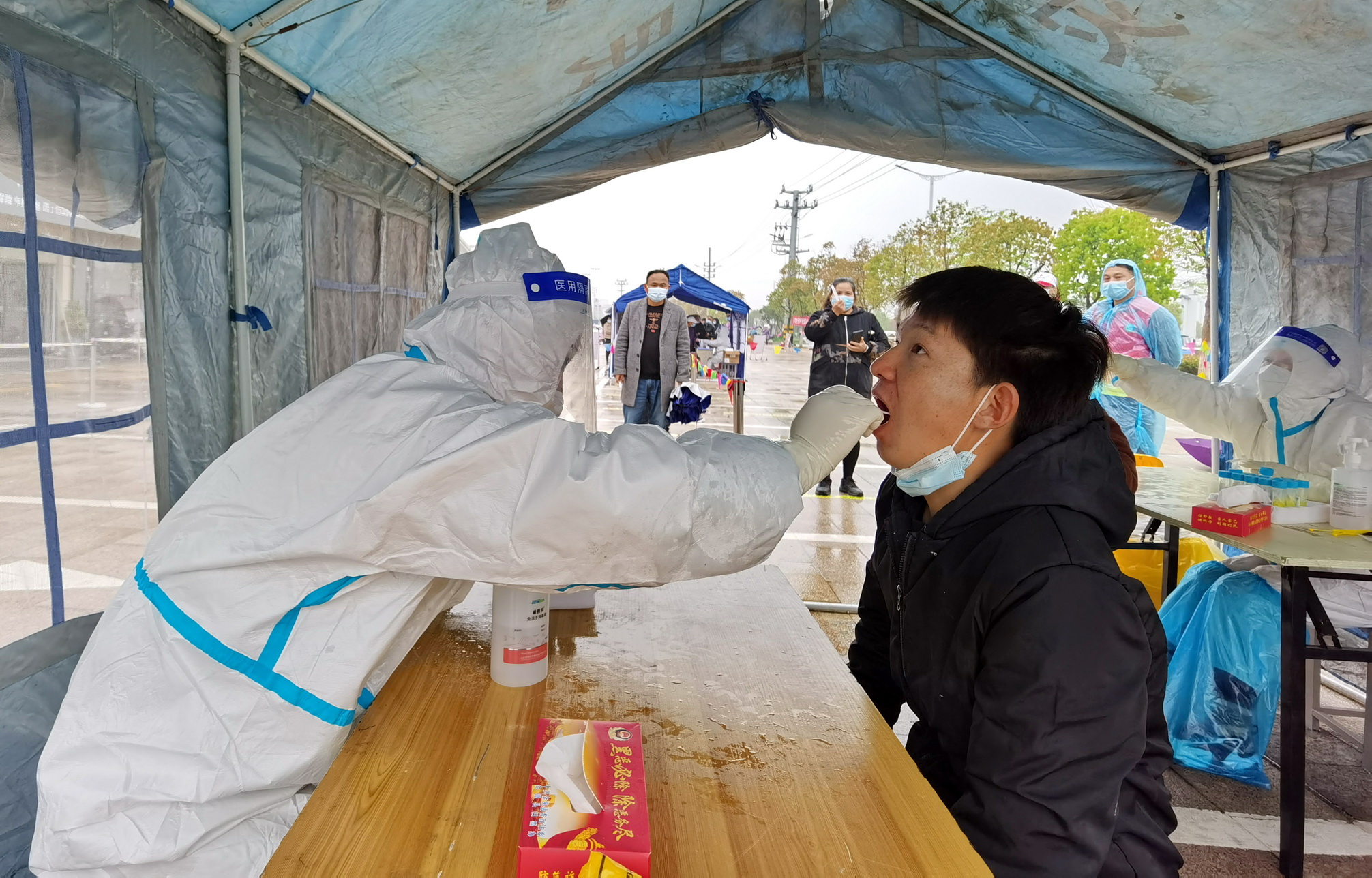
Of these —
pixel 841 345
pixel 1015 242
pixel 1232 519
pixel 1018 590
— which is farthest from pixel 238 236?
pixel 1015 242

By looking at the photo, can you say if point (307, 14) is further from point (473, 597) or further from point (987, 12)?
point (987, 12)

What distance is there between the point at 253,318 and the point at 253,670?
1624 millimetres

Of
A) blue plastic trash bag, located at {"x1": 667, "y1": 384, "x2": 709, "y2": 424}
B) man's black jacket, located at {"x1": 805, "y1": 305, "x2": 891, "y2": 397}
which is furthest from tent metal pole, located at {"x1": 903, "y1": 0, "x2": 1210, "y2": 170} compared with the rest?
blue plastic trash bag, located at {"x1": 667, "y1": 384, "x2": 709, "y2": 424}

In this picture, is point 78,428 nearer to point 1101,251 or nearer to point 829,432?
point 829,432

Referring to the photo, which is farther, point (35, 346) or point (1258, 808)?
point (1258, 808)

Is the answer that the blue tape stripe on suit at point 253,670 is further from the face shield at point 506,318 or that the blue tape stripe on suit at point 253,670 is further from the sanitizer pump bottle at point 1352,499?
the sanitizer pump bottle at point 1352,499

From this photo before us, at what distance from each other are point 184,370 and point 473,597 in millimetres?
1159

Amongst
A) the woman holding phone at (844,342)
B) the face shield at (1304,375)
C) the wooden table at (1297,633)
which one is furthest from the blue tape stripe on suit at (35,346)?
the woman holding phone at (844,342)

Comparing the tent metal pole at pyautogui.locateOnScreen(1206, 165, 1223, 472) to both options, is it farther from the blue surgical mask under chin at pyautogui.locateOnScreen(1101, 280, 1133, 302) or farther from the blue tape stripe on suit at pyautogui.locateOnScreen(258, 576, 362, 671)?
the blue tape stripe on suit at pyautogui.locateOnScreen(258, 576, 362, 671)

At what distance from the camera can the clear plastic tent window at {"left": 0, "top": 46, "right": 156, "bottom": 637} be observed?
5.45ft

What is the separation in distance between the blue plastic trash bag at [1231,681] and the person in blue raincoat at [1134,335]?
12.3 feet

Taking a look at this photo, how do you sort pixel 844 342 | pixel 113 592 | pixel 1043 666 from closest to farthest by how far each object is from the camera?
pixel 1043 666, pixel 113 592, pixel 844 342


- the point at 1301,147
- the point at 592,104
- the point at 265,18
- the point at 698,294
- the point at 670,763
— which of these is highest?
the point at 698,294

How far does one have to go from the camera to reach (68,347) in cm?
184
